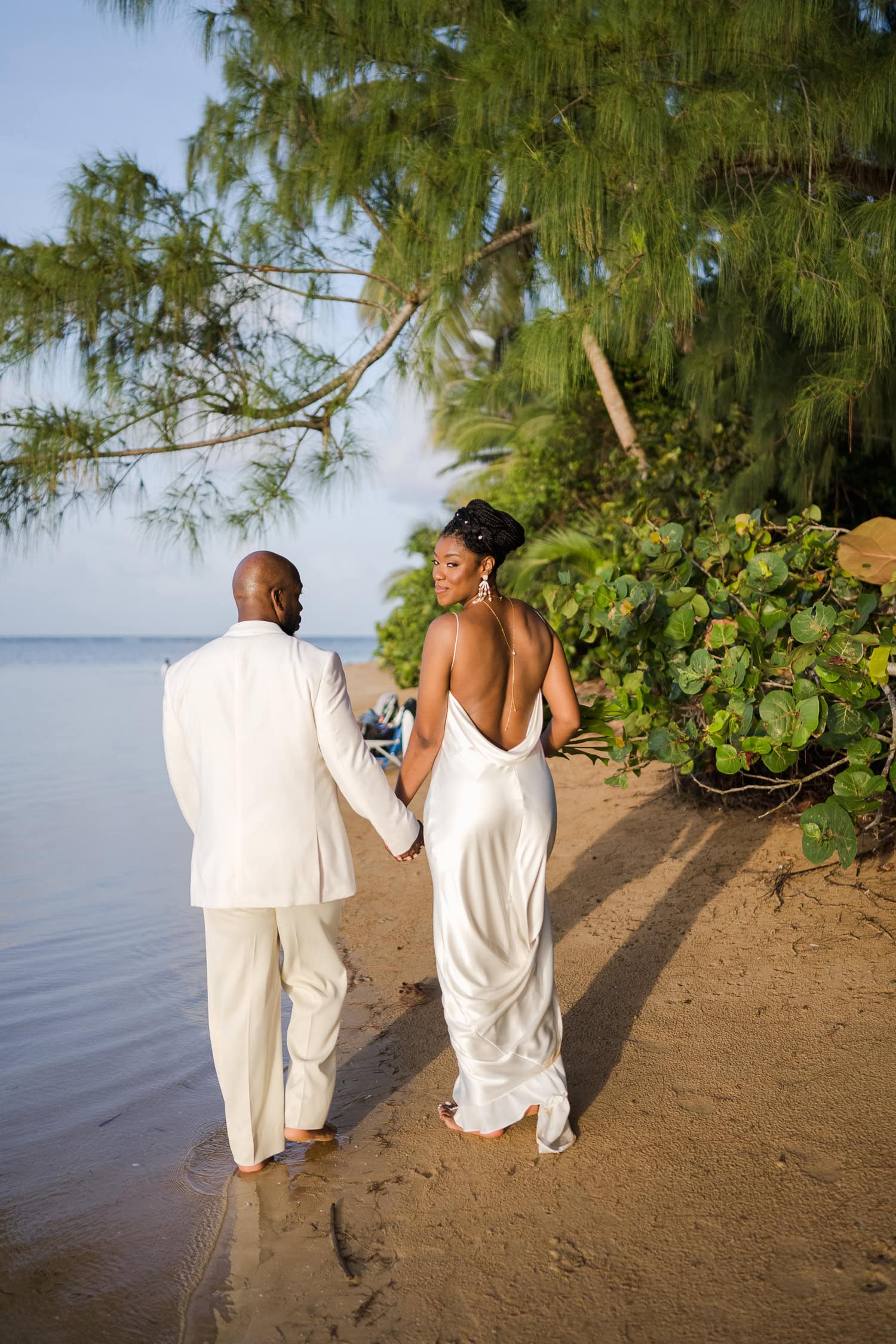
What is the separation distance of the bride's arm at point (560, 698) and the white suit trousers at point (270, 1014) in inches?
37.5

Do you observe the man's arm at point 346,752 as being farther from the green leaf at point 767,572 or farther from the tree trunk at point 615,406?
the tree trunk at point 615,406

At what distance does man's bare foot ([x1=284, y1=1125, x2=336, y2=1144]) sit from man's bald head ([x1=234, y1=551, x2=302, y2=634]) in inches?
62.4

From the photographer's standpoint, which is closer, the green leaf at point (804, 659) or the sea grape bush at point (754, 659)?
the sea grape bush at point (754, 659)

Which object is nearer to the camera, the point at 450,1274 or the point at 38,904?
the point at 450,1274

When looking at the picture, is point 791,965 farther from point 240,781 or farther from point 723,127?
point 723,127

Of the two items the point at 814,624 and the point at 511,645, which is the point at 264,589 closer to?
the point at 511,645

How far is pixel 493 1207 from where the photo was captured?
2.84 meters

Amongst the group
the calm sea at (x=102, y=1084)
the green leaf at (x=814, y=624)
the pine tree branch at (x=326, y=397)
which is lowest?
the calm sea at (x=102, y=1084)

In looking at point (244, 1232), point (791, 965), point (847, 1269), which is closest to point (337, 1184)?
point (244, 1232)

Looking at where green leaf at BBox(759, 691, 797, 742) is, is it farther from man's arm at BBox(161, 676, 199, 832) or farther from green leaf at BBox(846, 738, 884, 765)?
man's arm at BBox(161, 676, 199, 832)

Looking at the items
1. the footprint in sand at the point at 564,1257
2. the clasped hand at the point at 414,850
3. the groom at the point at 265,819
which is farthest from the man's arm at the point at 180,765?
the footprint in sand at the point at 564,1257

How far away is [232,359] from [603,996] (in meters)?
3.47

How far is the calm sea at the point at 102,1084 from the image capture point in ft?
8.89

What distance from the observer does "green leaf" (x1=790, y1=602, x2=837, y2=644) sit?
4.04 m
